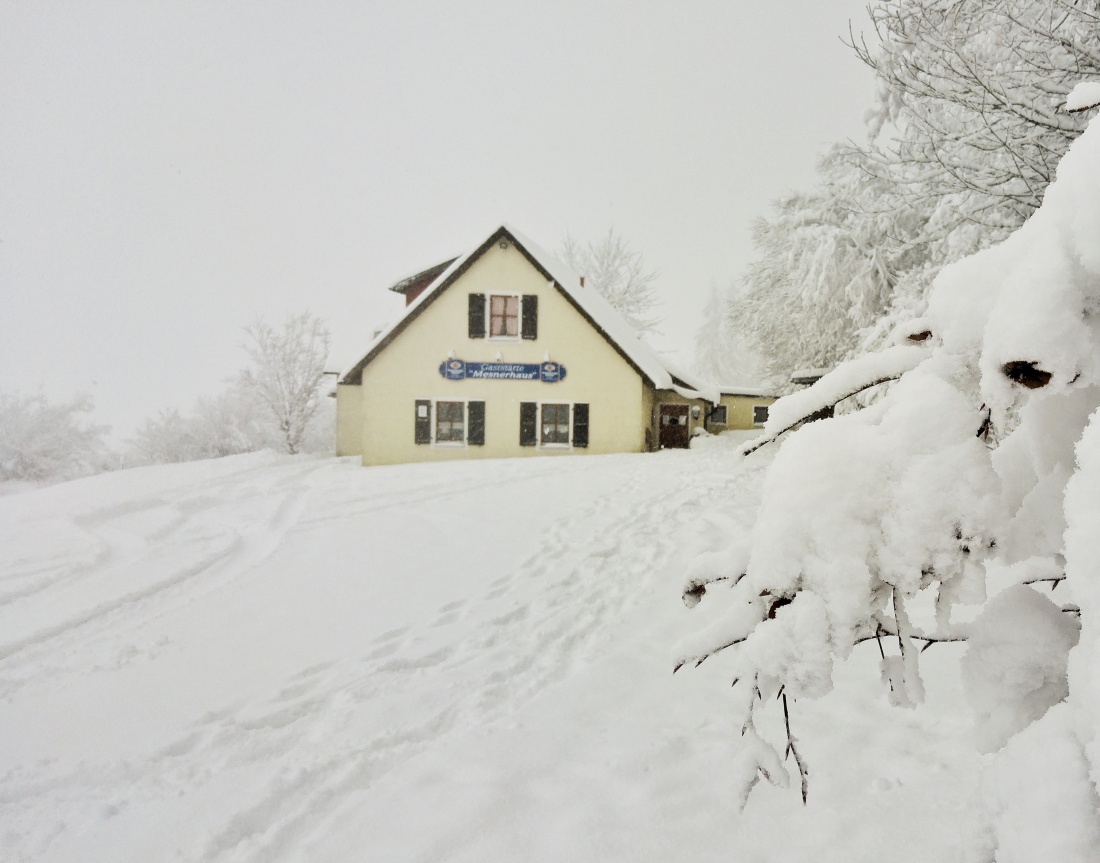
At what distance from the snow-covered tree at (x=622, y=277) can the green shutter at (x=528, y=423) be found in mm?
14040

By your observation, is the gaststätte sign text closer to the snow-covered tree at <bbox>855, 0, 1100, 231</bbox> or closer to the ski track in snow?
the ski track in snow

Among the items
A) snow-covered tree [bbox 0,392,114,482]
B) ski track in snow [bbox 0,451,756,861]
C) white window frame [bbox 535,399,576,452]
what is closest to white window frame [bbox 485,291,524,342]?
white window frame [bbox 535,399,576,452]

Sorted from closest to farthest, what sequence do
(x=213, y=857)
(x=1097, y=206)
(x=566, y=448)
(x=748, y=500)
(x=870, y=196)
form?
(x=1097, y=206) < (x=213, y=857) < (x=748, y=500) < (x=870, y=196) < (x=566, y=448)

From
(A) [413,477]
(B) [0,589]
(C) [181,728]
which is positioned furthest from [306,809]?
(A) [413,477]

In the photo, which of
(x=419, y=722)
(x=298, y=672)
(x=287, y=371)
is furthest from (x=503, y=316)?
(x=419, y=722)

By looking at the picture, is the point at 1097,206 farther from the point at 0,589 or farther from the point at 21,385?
the point at 21,385

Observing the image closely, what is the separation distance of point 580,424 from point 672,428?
5799mm

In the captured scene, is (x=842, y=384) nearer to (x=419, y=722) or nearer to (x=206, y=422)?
(x=419, y=722)

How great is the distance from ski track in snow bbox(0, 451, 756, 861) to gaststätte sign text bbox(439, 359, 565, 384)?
28.3ft

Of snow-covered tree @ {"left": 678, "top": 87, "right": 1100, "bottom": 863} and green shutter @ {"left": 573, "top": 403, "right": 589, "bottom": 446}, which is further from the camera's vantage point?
green shutter @ {"left": 573, "top": 403, "right": 589, "bottom": 446}

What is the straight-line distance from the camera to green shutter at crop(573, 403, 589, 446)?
1658 centimetres

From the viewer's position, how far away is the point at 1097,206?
0.83 meters

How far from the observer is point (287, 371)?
2486cm

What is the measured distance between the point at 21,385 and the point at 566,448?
84.9ft
